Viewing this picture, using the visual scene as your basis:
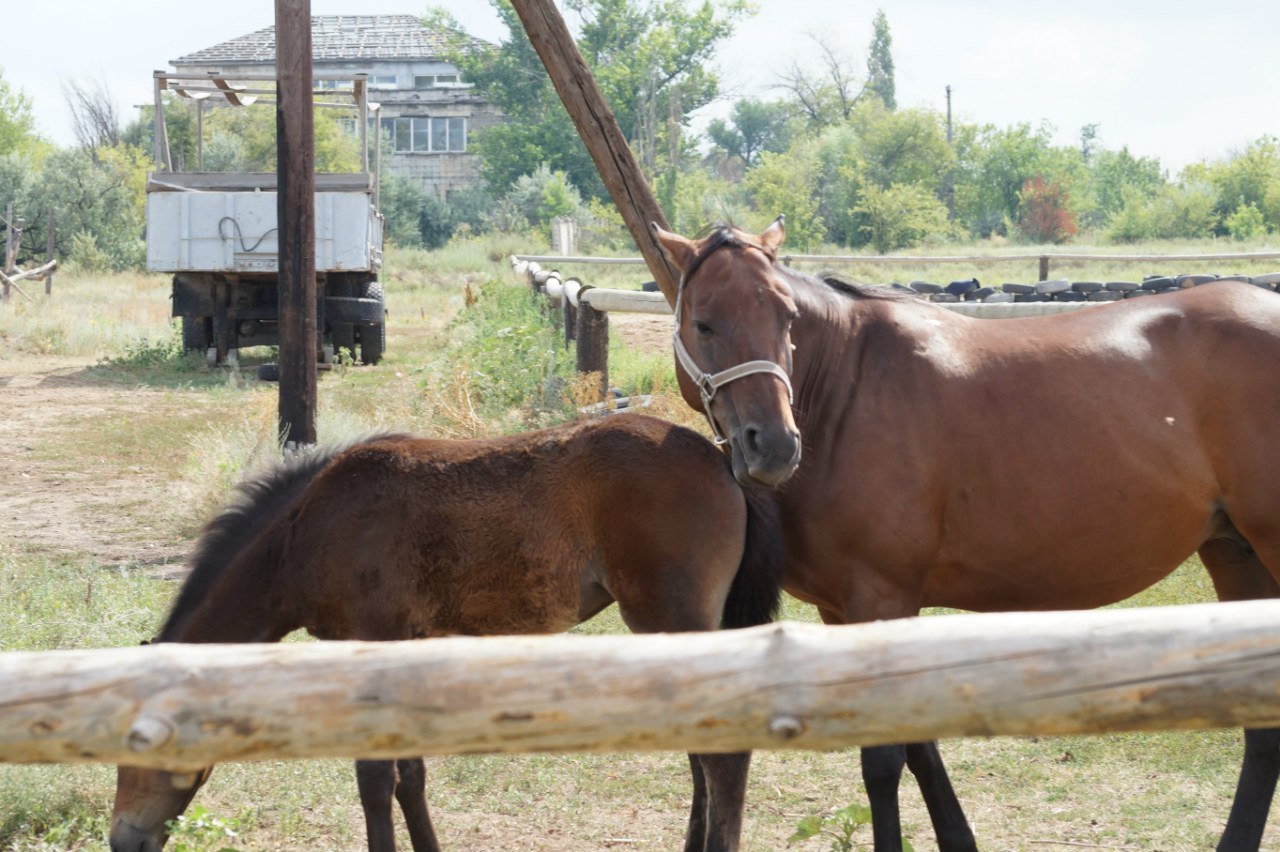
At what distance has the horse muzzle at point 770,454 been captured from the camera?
3.38m

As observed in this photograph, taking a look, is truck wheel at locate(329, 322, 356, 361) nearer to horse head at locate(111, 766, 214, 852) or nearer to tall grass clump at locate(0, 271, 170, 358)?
tall grass clump at locate(0, 271, 170, 358)

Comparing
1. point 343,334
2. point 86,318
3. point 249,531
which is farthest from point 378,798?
point 86,318

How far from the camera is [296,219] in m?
7.30

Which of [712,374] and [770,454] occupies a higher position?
[712,374]

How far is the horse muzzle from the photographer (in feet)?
11.1

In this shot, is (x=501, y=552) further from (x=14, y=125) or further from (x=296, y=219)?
(x=14, y=125)

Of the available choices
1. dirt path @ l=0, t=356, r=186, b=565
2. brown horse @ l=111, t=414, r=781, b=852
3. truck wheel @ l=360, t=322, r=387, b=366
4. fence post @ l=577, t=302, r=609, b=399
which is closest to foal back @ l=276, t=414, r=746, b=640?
brown horse @ l=111, t=414, r=781, b=852

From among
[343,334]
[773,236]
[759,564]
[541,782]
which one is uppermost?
[773,236]

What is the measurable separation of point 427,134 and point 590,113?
51.6 metres

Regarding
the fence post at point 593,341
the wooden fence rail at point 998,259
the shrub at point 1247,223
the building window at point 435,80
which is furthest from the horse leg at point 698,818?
the building window at point 435,80

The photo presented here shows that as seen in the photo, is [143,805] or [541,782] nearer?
[143,805]

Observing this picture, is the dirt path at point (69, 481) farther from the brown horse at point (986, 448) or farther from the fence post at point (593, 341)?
the brown horse at point (986, 448)

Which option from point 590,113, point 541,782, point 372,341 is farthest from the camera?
point 372,341

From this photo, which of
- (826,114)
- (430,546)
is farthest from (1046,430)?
(826,114)
